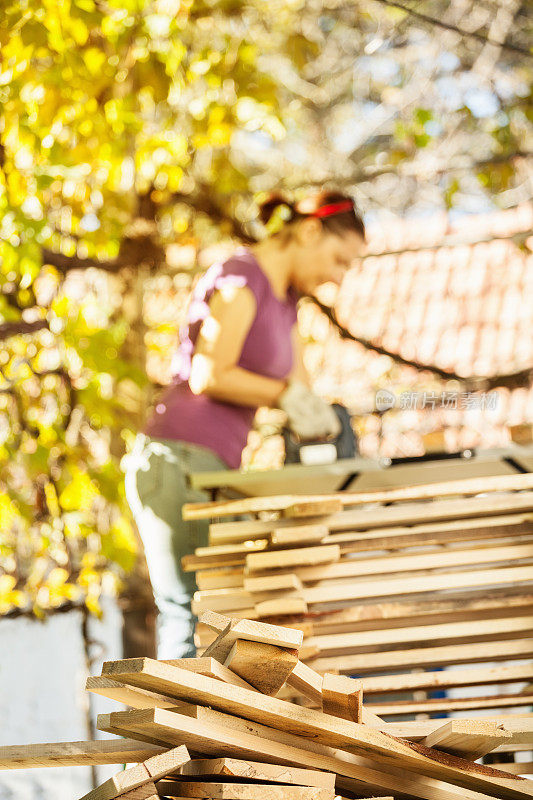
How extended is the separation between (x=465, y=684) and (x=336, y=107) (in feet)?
28.8

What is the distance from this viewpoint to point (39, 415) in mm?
4680

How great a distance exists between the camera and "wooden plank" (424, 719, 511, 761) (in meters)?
1.78

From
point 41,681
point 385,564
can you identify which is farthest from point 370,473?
point 41,681

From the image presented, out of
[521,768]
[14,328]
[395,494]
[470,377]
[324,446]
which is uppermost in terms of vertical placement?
[470,377]

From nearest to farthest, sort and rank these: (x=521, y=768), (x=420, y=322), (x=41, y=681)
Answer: (x=521, y=768), (x=41, y=681), (x=420, y=322)

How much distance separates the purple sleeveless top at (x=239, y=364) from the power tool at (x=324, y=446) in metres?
0.14

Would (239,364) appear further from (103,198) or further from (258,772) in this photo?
(103,198)

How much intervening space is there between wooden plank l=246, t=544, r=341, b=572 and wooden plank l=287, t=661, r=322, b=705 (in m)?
0.54

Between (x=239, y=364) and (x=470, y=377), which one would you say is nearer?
(x=239, y=364)

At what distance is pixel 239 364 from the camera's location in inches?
116

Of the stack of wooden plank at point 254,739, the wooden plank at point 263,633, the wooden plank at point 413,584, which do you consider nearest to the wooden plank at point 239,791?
the stack of wooden plank at point 254,739

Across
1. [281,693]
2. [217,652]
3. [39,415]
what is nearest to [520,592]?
[281,693]

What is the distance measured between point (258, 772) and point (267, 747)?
0.08 m

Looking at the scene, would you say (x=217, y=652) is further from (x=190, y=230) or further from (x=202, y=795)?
(x=190, y=230)
